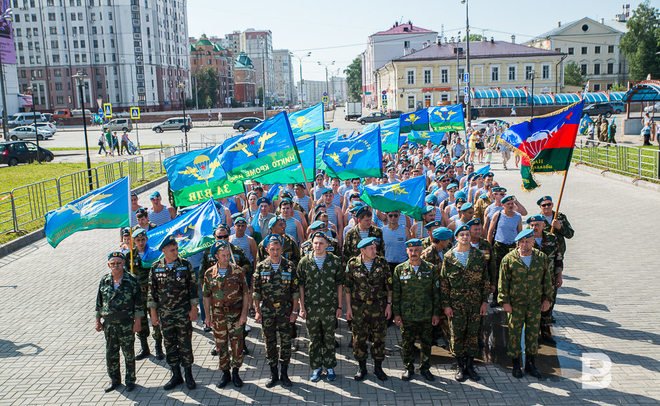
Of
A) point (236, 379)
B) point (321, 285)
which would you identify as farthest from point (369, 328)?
point (236, 379)

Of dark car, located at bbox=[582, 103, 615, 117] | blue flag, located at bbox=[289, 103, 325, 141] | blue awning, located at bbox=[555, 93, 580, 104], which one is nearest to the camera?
blue flag, located at bbox=[289, 103, 325, 141]

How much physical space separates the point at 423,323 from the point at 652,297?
4.87m

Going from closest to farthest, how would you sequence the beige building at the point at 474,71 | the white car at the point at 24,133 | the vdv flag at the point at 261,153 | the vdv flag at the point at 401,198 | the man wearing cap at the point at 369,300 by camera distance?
1. the man wearing cap at the point at 369,300
2. the vdv flag at the point at 401,198
3. the vdv flag at the point at 261,153
4. the white car at the point at 24,133
5. the beige building at the point at 474,71

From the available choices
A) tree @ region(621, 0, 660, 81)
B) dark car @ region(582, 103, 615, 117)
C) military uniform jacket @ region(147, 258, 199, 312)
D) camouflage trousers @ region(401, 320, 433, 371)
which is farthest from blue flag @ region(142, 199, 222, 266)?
tree @ region(621, 0, 660, 81)

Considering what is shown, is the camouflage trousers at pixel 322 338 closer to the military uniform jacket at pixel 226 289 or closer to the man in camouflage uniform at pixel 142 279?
the military uniform jacket at pixel 226 289

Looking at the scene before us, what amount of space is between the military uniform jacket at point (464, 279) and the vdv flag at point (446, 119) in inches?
505

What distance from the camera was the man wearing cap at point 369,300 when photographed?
6.89 metres

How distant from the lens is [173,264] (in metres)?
6.94

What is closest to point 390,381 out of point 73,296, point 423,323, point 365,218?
point 423,323

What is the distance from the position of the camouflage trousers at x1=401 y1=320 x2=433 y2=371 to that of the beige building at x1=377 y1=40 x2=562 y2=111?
68479 millimetres

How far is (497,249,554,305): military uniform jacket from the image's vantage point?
22.4 feet

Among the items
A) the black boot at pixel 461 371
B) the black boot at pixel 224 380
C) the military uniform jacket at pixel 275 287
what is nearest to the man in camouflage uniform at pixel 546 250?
the black boot at pixel 461 371

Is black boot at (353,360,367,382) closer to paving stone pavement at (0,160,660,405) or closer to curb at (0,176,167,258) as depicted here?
paving stone pavement at (0,160,660,405)

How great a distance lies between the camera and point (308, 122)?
13.7m
